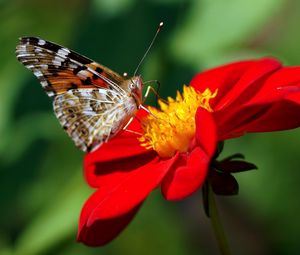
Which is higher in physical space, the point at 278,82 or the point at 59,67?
the point at 59,67

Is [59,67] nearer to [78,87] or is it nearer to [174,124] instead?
[78,87]

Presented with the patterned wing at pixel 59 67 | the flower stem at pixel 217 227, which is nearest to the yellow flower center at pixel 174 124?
the patterned wing at pixel 59 67

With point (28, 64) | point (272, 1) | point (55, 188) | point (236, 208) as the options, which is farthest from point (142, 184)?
point (236, 208)

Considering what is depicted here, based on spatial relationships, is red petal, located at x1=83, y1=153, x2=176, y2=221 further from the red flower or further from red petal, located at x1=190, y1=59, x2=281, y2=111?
red petal, located at x1=190, y1=59, x2=281, y2=111

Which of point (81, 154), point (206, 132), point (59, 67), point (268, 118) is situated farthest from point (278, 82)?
point (81, 154)

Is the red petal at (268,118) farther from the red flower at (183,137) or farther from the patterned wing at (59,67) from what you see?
the patterned wing at (59,67)

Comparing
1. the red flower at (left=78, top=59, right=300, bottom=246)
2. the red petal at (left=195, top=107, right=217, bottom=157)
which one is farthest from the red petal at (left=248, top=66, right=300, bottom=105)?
the red petal at (left=195, top=107, right=217, bottom=157)
